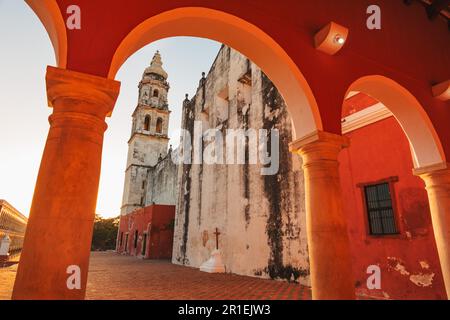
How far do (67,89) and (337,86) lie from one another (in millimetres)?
3369

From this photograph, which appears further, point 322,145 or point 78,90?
point 322,145

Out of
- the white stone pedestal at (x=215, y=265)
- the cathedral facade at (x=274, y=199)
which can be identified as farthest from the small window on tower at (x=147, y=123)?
the white stone pedestal at (x=215, y=265)

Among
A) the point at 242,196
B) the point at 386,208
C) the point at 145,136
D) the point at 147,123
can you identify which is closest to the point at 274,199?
the point at 242,196

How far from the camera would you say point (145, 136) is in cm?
3000

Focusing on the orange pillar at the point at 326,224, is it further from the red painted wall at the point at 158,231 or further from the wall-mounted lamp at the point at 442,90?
the red painted wall at the point at 158,231

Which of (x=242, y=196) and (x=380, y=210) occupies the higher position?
(x=242, y=196)

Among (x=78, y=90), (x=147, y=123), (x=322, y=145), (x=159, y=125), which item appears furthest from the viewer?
(x=159, y=125)

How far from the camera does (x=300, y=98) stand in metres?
3.79

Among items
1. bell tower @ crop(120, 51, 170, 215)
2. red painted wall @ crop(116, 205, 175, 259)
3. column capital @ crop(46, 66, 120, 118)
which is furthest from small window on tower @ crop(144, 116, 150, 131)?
column capital @ crop(46, 66, 120, 118)

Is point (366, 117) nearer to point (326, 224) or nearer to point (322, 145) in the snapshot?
point (322, 145)

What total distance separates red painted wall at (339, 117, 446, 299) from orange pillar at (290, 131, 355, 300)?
387 cm

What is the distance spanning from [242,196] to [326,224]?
8.52m

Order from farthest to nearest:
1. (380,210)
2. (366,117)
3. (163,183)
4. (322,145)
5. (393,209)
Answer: (163,183), (366,117), (380,210), (393,209), (322,145)
